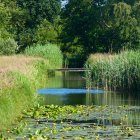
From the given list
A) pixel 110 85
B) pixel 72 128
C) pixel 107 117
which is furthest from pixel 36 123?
pixel 110 85

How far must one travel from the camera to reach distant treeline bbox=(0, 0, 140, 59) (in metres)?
43.7

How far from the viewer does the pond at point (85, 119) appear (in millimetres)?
9477

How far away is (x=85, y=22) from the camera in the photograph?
159 ft

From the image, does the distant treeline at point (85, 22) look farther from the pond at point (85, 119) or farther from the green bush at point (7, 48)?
the pond at point (85, 119)

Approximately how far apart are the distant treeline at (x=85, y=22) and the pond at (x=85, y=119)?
1050 inches

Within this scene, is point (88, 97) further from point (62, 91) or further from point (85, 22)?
point (85, 22)

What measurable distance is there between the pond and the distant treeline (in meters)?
26.7

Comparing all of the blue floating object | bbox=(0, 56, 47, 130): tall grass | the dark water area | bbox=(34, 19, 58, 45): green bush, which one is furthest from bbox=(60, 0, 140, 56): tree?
bbox=(0, 56, 47, 130): tall grass

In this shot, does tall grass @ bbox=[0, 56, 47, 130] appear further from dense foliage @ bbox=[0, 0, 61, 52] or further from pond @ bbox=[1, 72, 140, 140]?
dense foliage @ bbox=[0, 0, 61, 52]

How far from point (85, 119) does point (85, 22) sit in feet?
123

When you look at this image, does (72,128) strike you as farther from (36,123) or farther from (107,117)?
(107,117)

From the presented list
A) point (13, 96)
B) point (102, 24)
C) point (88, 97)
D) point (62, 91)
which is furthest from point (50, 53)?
point (13, 96)

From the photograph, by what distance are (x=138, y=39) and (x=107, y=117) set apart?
3412cm

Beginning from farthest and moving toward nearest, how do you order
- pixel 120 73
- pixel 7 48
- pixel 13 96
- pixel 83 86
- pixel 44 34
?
pixel 44 34, pixel 7 48, pixel 83 86, pixel 120 73, pixel 13 96
